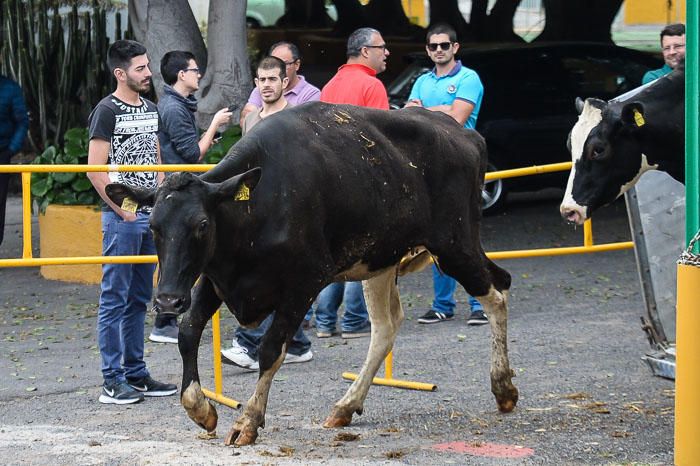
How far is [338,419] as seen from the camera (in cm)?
725

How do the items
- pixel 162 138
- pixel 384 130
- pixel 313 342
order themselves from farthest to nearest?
pixel 313 342
pixel 162 138
pixel 384 130

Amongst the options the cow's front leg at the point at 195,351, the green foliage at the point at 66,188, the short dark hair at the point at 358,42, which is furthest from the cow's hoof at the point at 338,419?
the green foliage at the point at 66,188

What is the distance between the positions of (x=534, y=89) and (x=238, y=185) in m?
10.7

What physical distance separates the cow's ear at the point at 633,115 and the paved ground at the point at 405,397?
5.44 feet

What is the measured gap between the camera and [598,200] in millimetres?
7488

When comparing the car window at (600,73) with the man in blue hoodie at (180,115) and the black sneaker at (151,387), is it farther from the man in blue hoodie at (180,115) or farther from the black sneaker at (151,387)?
the black sneaker at (151,387)

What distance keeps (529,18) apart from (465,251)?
11.6 m

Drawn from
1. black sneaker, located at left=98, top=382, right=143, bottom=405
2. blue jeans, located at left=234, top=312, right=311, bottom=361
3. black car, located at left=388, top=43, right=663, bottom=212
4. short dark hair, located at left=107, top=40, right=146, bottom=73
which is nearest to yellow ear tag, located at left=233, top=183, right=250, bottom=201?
short dark hair, located at left=107, top=40, right=146, bottom=73

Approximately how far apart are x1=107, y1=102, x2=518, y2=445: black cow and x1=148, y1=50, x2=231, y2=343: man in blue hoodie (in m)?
1.97

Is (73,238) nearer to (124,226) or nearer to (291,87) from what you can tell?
(291,87)

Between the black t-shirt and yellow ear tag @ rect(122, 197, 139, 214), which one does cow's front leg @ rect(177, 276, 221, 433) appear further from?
the black t-shirt

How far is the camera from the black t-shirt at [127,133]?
25.5 feet

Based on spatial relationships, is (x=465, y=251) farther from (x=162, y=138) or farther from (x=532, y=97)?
(x=532, y=97)

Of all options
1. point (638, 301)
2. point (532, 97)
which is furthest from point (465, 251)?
point (532, 97)
